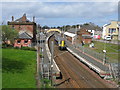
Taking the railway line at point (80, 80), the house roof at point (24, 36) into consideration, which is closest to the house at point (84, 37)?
the house roof at point (24, 36)

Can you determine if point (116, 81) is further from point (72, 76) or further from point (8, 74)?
point (8, 74)

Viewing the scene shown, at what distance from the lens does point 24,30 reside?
5025 centimetres

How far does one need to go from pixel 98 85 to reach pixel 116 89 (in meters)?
1.78

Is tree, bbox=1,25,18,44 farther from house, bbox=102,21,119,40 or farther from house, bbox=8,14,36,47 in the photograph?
house, bbox=102,21,119,40

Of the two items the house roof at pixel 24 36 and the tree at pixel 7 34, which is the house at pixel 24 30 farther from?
the tree at pixel 7 34

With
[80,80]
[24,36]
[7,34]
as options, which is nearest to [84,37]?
[24,36]

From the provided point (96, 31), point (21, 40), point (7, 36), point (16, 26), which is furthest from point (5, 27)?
point (96, 31)

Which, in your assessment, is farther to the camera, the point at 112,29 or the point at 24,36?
the point at 112,29

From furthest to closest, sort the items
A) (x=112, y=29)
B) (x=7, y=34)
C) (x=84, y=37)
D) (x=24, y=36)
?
(x=112, y=29) < (x=84, y=37) < (x=24, y=36) < (x=7, y=34)

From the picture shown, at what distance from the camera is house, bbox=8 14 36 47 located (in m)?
45.2

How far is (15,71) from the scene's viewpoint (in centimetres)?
1978

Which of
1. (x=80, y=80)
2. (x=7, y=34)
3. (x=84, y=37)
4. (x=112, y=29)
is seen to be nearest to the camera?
(x=80, y=80)

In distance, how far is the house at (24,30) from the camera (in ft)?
148

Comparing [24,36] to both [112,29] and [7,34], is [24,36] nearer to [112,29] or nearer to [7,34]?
[7,34]
